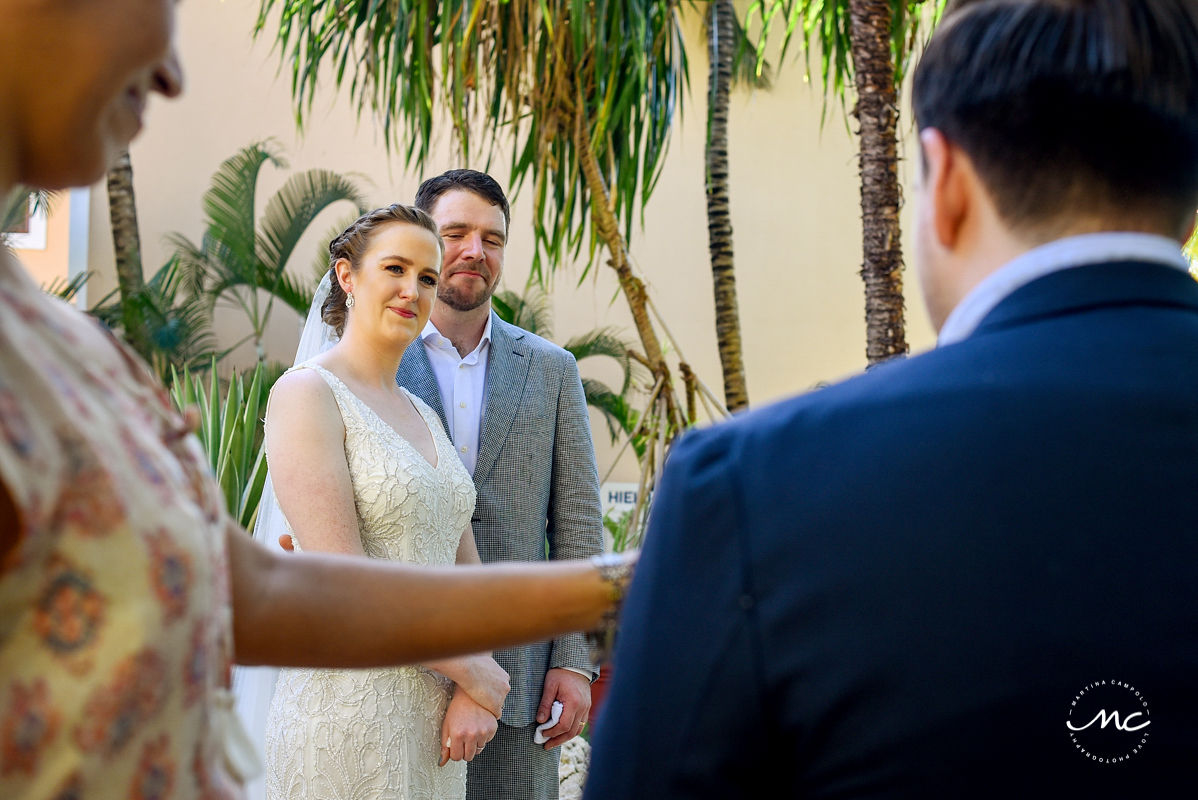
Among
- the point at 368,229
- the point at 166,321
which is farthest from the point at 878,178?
the point at 166,321

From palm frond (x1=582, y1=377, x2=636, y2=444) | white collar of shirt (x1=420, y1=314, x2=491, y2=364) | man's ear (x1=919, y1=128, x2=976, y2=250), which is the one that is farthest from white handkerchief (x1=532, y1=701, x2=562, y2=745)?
palm frond (x1=582, y1=377, x2=636, y2=444)

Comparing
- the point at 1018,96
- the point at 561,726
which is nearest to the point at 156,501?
the point at 1018,96

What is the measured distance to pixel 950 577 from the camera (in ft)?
2.83

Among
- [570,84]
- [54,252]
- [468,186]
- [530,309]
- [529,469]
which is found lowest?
[529,469]

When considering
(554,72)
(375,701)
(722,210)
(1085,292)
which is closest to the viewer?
(1085,292)

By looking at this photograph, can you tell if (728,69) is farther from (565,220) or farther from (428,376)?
(428,376)

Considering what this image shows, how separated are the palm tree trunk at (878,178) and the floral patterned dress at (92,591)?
11.4ft

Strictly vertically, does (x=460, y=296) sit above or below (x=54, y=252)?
below

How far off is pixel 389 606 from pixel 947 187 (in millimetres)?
704

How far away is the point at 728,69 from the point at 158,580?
5.71 m

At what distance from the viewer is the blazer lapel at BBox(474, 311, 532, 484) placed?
3.24 metres

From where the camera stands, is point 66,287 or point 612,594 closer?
point 612,594

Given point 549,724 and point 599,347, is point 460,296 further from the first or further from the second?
point 599,347

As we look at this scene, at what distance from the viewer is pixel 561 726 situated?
313cm
